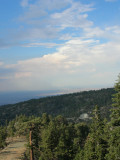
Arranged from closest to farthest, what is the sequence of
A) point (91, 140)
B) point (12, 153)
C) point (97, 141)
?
point (97, 141) < point (91, 140) < point (12, 153)

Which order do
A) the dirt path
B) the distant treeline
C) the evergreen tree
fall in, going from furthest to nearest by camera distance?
1. the dirt path
2. the evergreen tree
3. the distant treeline

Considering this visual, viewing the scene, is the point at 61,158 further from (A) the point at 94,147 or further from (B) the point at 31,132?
(B) the point at 31,132

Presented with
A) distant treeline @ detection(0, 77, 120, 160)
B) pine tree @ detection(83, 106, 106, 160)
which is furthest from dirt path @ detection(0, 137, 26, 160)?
pine tree @ detection(83, 106, 106, 160)

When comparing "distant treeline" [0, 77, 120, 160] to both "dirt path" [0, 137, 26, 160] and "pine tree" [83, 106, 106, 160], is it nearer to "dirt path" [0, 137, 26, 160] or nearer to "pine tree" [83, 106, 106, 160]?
"pine tree" [83, 106, 106, 160]

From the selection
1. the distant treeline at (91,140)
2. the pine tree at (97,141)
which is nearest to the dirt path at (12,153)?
the distant treeline at (91,140)

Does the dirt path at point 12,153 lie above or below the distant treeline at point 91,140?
below

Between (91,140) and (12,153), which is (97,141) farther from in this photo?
(12,153)

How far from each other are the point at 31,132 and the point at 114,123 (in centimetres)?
1076

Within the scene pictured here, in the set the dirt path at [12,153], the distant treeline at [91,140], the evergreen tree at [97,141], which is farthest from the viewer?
the dirt path at [12,153]

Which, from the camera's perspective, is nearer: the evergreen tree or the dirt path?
the evergreen tree

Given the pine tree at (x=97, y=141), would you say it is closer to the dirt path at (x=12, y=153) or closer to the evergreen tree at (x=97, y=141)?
the evergreen tree at (x=97, y=141)

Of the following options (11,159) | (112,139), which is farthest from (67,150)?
(112,139)

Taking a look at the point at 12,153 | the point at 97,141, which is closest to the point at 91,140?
the point at 97,141

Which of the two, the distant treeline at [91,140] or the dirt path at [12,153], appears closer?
the distant treeline at [91,140]
